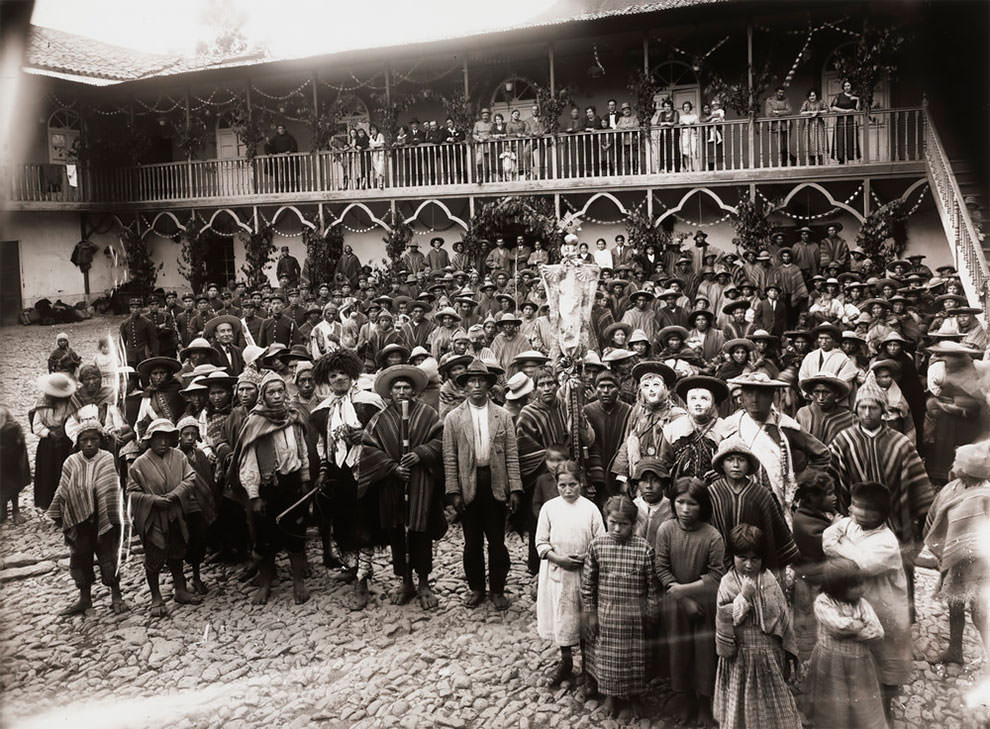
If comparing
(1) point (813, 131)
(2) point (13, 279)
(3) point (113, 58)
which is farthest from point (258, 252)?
(1) point (813, 131)

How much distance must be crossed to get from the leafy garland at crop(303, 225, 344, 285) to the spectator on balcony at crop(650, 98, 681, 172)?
8.56 meters

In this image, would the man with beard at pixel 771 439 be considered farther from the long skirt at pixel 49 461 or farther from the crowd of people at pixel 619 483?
the long skirt at pixel 49 461

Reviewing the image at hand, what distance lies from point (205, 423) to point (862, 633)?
19.2 feet

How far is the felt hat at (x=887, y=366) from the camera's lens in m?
8.19

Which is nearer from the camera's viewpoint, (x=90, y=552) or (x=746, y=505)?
(x=746, y=505)

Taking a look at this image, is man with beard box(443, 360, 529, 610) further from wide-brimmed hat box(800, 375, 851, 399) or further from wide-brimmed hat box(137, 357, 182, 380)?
wide-brimmed hat box(137, 357, 182, 380)

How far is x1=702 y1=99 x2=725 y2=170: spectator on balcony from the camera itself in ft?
57.6

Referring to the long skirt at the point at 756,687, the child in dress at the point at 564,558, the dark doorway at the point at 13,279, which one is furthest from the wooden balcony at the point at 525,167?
the long skirt at the point at 756,687

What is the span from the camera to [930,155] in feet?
51.1

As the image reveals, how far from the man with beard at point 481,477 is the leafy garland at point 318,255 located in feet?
50.3

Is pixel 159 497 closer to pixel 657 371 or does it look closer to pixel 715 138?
pixel 657 371

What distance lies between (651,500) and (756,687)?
137 cm

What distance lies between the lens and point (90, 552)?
24.0 ft

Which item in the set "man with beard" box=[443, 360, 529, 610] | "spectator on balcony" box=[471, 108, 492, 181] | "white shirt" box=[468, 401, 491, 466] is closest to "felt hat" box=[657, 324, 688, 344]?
"man with beard" box=[443, 360, 529, 610]
